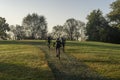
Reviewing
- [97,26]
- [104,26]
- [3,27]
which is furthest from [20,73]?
[3,27]

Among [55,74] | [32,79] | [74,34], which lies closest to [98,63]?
[55,74]

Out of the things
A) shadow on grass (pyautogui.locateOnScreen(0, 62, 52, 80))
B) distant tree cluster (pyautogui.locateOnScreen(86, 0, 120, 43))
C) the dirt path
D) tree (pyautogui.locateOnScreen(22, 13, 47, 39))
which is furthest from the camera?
tree (pyautogui.locateOnScreen(22, 13, 47, 39))

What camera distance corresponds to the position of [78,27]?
514 feet

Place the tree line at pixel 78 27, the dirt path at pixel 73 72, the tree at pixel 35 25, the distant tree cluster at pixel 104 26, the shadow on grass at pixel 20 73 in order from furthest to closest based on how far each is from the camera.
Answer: the tree at pixel 35 25, the tree line at pixel 78 27, the distant tree cluster at pixel 104 26, the dirt path at pixel 73 72, the shadow on grass at pixel 20 73

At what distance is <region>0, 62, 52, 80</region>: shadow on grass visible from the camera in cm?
2230

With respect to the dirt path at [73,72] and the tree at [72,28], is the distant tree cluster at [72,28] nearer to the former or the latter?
the tree at [72,28]

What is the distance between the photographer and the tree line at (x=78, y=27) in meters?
103

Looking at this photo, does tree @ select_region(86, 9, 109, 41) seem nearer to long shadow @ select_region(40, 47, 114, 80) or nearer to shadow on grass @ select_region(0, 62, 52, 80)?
long shadow @ select_region(40, 47, 114, 80)

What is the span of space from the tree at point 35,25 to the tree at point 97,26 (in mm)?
33118

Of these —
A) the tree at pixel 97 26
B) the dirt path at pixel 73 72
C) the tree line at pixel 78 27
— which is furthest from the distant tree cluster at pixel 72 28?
the dirt path at pixel 73 72

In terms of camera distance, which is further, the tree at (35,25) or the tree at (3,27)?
the tree at (35,25)

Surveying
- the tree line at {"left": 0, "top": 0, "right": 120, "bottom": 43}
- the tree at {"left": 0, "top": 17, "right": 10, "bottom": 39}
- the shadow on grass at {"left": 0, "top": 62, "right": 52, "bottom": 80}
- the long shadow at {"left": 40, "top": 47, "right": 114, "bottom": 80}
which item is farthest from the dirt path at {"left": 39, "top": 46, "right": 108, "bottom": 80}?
the tree at {"left": 0, "top": 17, "right": 10, "bottom": 39}

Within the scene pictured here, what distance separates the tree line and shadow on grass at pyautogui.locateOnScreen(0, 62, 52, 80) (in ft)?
172

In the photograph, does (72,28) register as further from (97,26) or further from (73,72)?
(73,72)
